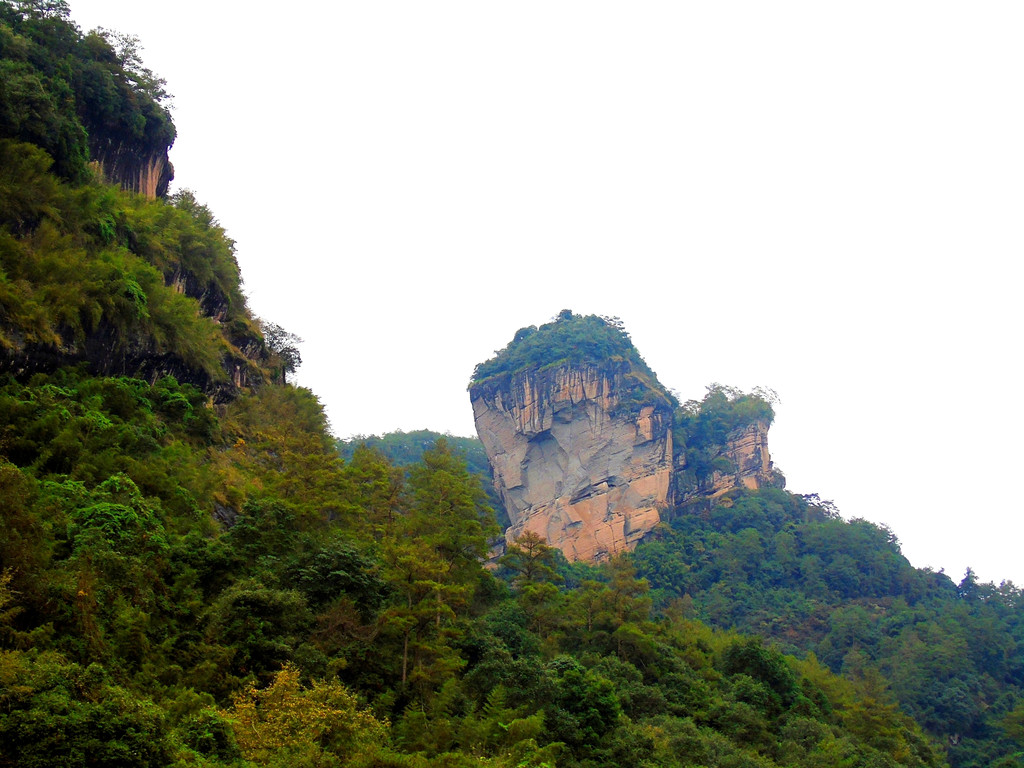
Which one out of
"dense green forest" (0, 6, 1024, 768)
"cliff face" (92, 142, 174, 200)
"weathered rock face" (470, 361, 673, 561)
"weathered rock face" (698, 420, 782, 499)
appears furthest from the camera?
"weathered rock face" (698, 420, 782, 499)

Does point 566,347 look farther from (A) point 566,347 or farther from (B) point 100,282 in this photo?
(B) point 100,282

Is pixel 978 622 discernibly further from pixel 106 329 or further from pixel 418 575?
pixel 106 329

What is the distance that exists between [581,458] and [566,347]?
8.24 meters

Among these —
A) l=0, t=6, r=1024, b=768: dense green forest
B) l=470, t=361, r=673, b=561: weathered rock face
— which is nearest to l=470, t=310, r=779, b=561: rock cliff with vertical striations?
l=470, t=361, r=673, b=561: weathered rock face

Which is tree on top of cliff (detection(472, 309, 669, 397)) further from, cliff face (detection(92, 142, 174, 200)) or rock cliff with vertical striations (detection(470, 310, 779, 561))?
cliff face (detection(92, 142, 174, 200))

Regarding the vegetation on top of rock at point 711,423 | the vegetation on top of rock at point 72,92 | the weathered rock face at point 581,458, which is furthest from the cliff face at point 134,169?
the vegetation on top of rock at point 711,423

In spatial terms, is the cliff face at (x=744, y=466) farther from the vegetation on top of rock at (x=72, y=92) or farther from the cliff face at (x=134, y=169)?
the vegetation on top of rock at (x=72, y=92)

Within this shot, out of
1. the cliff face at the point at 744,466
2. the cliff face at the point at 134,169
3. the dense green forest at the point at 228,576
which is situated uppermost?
the cliff face at the point at 134,169

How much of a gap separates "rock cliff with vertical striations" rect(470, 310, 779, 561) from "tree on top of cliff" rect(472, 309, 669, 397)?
11cm

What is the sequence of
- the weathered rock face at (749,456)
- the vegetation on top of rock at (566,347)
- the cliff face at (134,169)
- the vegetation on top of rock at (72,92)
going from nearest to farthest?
the vegetation on top of rock at (72,92)
the cliff face at (134,169)
the vegetation on top of rock at (566,347)
the weathered rock face at (749,456)

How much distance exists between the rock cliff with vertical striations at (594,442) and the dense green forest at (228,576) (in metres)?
23.9

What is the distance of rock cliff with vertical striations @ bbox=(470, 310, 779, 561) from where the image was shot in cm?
5659

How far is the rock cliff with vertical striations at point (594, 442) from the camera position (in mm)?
56594

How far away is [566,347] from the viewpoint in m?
60.6
